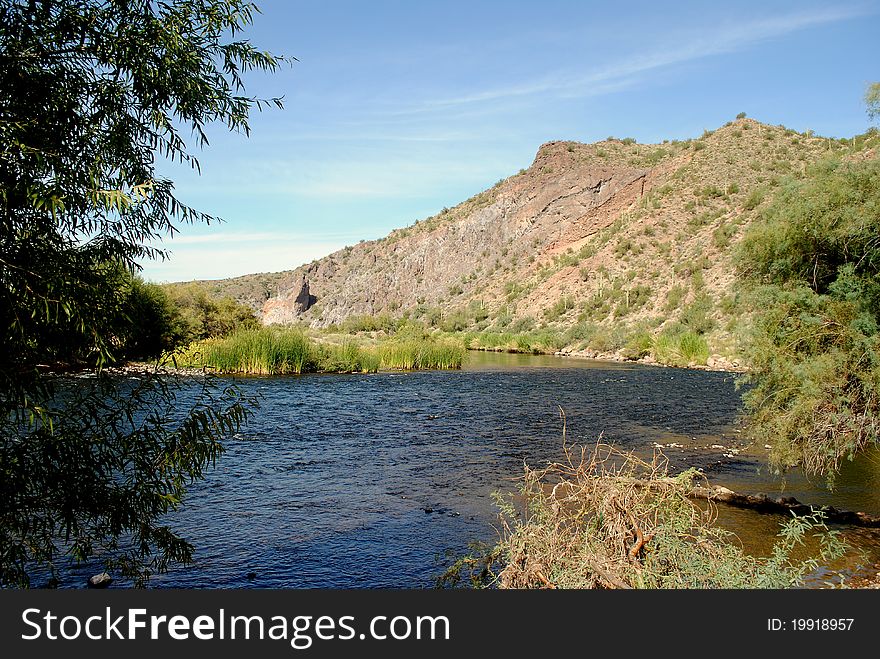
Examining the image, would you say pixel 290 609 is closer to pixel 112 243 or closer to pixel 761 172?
pixel 112 243

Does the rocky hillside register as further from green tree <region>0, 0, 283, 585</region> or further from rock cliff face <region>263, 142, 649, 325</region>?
green tree <region>0, 0, 283, 585</region>

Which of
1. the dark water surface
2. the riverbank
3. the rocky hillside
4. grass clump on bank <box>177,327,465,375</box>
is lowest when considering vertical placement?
the dark water surface

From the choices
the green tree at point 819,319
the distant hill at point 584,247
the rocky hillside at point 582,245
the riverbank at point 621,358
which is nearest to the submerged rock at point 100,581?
the green tree at point 819,319

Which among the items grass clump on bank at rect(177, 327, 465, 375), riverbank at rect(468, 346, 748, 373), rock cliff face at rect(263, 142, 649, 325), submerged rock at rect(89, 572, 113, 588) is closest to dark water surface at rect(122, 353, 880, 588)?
submerged rock at rect(89, 572, 113, 588)

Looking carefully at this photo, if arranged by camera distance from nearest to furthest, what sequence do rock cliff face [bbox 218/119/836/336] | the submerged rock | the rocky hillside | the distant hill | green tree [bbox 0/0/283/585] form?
green tree [bbox 0/0/283/585] < the submerged rock < the distant hill < the rocky hillside < rock cliff face [bbox 218/119/836/336]

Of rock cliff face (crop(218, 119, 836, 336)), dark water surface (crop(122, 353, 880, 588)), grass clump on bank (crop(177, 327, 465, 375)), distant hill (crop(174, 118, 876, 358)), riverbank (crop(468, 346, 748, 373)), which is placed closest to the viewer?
dark water surface (crop(122, 353, 880, 588))

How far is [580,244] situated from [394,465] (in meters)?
60.7

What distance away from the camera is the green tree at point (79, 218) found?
429cm

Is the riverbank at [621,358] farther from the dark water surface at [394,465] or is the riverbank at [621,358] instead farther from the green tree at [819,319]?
the green tree at [819,319]

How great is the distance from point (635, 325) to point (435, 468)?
3797cm

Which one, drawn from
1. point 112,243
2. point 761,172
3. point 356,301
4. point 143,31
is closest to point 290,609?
point 112,243

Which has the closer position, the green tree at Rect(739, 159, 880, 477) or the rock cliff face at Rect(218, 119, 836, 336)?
the green tree at Rect(739, 159, 880, 477)

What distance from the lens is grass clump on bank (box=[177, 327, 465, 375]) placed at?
101ft

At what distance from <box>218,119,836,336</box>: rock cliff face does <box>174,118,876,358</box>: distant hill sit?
0.19m
